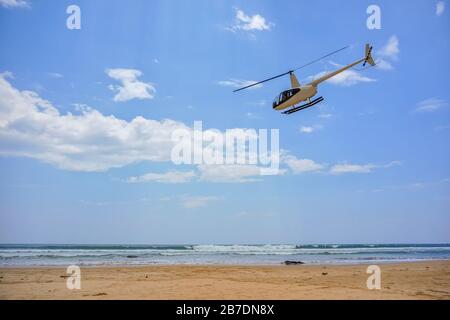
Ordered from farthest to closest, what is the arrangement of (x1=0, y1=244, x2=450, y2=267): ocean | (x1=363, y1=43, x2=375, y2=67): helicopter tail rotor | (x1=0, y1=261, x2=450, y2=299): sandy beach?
1. (x1=0, y1=244, x2=450, y2=267): ocean
2. (x1=363, y1=43, x2=375, y2=67): helicopter tail rotor
3. (x1=0, y1=261, x2=450, y2=299): sandy beach

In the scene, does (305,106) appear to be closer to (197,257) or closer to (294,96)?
(294,96)

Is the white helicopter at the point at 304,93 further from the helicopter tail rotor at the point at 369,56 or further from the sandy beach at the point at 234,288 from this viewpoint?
the sandy beach at the point at 234,288

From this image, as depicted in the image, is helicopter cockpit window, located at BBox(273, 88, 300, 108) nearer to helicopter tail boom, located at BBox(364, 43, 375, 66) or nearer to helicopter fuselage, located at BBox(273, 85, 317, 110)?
helicopter fuselage, located at BBox(273, 85, 317, 110)

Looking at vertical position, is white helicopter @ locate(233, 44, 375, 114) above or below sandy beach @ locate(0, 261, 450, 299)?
above

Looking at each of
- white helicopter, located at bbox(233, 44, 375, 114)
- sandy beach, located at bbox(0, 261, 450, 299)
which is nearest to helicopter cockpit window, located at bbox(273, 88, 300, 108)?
white helicopter, located at bbox(233, 44, 375, 114)

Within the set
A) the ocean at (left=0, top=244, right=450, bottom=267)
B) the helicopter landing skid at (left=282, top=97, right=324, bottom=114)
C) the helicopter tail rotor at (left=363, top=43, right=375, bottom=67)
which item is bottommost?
the ocean at (left=0, top=244, right=450, bottom=267)

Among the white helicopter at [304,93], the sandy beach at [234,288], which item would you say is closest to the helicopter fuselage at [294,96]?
the white helicopter at [304,93]

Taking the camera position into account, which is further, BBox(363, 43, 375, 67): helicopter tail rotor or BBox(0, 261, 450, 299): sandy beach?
BBox(363, 43, 375, 67): helicopter tail rotor

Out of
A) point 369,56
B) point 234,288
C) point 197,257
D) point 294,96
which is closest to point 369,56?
point 369,56

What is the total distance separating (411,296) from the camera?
13797 mm

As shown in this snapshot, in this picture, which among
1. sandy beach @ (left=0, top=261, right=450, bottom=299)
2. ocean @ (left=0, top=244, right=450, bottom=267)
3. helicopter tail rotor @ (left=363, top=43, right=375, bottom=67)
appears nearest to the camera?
sandy beach @ (left=0, top=261, right=450, bottom=299)

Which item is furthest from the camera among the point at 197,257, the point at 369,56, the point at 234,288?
the point at 197,257
